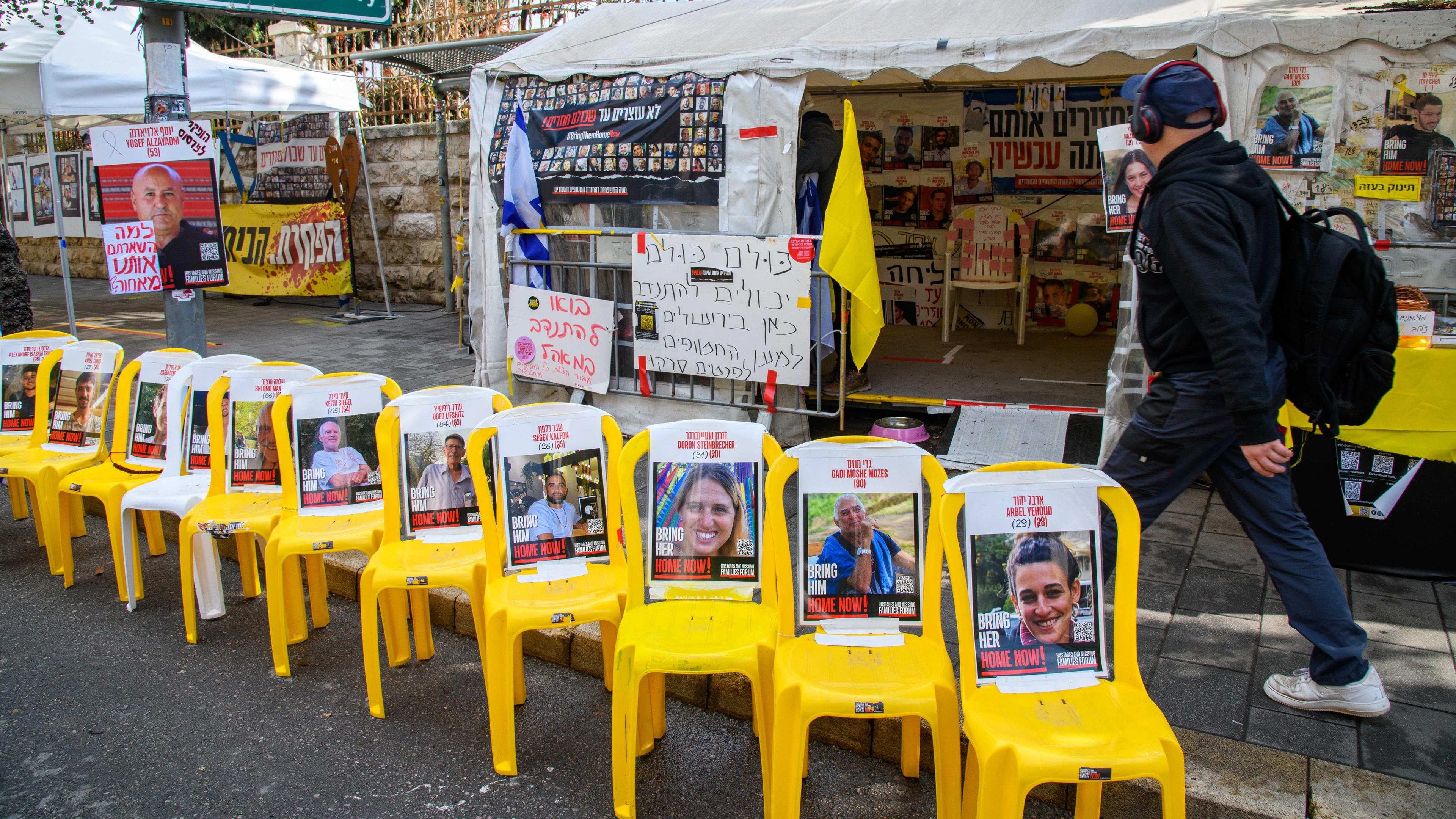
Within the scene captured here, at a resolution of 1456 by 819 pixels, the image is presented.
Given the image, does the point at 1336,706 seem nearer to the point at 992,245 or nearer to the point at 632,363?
the point at 632,363

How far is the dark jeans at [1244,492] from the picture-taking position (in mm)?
2871

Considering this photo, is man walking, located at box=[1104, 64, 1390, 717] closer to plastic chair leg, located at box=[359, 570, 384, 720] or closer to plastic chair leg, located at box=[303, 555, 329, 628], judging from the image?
plastic chair leg, located at box=[359, 570, 384, 720]

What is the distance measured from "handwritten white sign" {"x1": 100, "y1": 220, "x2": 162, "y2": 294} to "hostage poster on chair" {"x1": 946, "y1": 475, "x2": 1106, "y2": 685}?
16.7 ft

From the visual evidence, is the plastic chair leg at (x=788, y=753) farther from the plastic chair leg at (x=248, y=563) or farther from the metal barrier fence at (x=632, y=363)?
the metal barrier fence at (x=632, y=363)

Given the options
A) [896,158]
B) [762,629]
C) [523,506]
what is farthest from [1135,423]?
[896,158]

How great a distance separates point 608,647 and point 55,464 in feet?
10.6

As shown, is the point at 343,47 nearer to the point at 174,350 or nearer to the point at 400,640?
the point at 174,350

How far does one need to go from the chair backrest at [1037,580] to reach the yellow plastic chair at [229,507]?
275cm

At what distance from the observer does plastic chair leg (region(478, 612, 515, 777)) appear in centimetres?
306

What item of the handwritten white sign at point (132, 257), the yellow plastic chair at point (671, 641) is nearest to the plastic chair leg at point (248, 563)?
the handwritten white sign at point (132, 257)

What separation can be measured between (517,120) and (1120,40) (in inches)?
150

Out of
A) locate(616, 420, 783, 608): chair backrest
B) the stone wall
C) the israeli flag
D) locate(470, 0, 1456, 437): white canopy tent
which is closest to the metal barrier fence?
the israeli flag

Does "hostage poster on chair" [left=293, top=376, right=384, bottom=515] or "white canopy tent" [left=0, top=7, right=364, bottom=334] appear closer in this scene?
"hostage poster on chair" [left=293, top=376, right=384, bottom=515]

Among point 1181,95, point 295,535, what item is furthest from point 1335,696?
point 295,535
